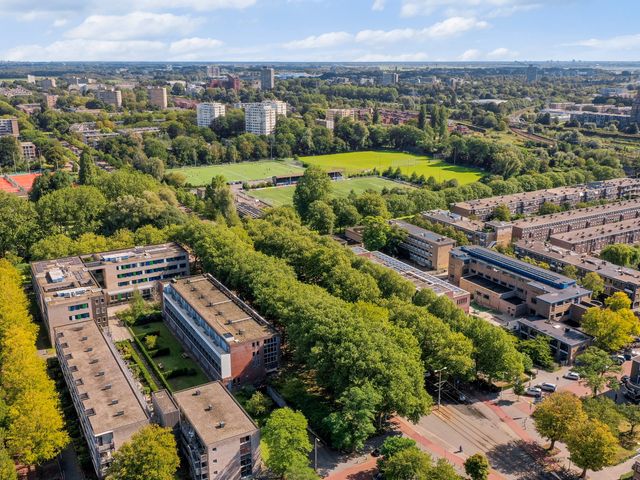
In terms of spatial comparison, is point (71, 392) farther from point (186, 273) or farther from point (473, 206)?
point (473, 206)

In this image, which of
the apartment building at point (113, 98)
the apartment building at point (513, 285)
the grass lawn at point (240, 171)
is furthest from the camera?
the apartment building at point (113, 98)

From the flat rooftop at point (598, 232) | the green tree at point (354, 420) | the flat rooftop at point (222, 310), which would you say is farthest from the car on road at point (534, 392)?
the flat rooftop at point (598, 232)

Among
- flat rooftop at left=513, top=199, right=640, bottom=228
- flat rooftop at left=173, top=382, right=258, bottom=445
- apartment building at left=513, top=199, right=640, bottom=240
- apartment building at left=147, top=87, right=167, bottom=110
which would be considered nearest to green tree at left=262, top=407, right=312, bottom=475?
flat rooftop at left=173, top=382, right=258, bottom=445

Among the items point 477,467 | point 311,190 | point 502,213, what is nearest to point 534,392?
point 477,467

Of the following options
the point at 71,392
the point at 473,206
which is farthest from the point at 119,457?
the point at 473,206

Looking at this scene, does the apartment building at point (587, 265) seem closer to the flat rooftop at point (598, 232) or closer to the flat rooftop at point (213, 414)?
the flat rooftop at point (598, 232)

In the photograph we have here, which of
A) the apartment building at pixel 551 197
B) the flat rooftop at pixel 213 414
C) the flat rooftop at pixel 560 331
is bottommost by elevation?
the flat rooftop at pixel 560 331

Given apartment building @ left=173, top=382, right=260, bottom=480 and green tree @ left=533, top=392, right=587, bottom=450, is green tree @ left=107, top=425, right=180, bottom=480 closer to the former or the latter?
apartment building @ left=173, top=382, right=260, bottom=480

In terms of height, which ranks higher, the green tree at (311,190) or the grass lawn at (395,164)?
the green tree at (311,190)
